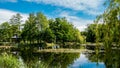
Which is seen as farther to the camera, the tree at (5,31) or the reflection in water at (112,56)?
the tree at (5,31)

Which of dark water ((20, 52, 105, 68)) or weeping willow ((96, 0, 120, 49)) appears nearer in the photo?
weeping willow ((96, 0, 120, 49))

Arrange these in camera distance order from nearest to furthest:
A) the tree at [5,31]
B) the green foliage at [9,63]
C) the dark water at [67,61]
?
1. the green foliage at [9,63]
2. the dark water at [67,61]
3. the tree at [5,31]

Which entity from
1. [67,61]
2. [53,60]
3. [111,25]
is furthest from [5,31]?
[111,25]

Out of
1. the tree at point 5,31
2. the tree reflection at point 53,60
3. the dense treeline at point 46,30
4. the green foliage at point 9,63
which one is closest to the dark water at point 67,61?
the tree reflection at point 53,60

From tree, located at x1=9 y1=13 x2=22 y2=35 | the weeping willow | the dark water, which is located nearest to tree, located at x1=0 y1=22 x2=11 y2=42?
tree, located at x1=9 y1=13 x2=22 y2=35

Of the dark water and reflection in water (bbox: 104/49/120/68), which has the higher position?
reflection in water (bbox: 104/49/120/68)

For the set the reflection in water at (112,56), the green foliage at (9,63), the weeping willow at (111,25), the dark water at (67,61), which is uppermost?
the weeping willow at (111,25)

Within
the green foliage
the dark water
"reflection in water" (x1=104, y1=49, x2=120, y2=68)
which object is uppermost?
"reflection in water" (x1=104, y1=49, x2=120, y2=68)

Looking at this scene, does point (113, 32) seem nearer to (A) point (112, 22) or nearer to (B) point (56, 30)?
(A) point (112, 22)

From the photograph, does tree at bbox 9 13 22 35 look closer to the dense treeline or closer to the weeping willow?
the dense treeline

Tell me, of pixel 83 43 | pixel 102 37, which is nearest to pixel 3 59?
pixel 102 37

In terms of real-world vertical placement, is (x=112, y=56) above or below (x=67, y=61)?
above

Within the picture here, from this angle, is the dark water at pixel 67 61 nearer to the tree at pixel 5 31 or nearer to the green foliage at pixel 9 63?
the green foliage at pixel 9 63

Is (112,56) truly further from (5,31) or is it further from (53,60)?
(5,31)
